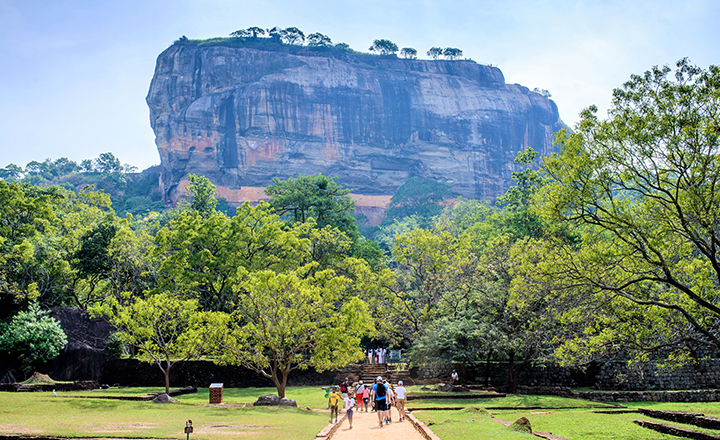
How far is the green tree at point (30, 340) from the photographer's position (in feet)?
68.3

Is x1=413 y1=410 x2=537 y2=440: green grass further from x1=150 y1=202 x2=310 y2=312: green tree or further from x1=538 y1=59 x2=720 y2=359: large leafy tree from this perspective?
x1=150 y1=202 x2=310 y2=312: green tree

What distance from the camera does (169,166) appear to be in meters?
78.6

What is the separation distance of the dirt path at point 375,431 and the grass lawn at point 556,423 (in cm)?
58

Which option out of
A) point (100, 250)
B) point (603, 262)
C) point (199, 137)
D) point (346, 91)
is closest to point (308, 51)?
point (346, 91)

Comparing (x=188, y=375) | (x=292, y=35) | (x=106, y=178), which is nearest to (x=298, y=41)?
(x=292, y=35)

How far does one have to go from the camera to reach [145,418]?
12.0m

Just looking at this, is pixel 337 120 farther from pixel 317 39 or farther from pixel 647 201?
pixel 647 201

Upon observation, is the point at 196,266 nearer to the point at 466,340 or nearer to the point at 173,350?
the point at 173,350

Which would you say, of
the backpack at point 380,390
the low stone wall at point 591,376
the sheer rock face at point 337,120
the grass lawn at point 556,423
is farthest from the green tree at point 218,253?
the sheer rock face at point 337,120

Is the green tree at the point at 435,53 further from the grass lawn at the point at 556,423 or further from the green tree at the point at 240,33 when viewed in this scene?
the grass lawn at the point at 556,423

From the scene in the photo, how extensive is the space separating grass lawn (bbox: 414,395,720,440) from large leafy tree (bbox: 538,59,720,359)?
5.85 ft

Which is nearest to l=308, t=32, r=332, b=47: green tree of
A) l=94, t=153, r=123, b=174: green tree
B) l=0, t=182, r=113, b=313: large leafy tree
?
l=94, t=153, r=123, b=174: green tree

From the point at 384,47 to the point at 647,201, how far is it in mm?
90978

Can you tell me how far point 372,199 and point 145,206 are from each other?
1409 inches
